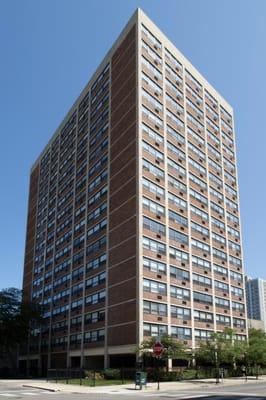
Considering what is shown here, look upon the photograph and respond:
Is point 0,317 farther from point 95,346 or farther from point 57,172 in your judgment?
point 57,172

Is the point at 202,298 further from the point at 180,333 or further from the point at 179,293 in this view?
the point at 180,333

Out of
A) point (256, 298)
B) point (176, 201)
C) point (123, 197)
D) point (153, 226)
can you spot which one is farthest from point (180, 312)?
point (256, 298)

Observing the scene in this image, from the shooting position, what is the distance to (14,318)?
224 feet

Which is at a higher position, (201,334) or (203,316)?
(203,316)

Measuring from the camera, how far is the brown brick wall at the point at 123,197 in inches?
1929

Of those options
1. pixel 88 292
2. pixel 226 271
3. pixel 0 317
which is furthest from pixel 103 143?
pixel 0 317

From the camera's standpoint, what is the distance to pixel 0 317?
2655 inches

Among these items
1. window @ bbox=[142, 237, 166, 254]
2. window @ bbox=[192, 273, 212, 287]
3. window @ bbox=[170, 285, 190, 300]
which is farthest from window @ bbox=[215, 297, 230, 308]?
window @ bbox=[142, 237, 166, 254]

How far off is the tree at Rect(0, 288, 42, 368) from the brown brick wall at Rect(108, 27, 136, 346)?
2303cm

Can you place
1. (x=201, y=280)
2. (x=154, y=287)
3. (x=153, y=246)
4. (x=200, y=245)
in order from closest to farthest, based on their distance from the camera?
(x=154, y=287) → (x=153, y=246) → (x=201, y=280) → (x=200, y=245)

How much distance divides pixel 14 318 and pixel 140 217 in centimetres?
3147

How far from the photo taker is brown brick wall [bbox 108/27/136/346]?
49.0 metres

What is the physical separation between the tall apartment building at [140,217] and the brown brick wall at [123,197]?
0.17 metres

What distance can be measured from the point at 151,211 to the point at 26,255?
49973 mm
